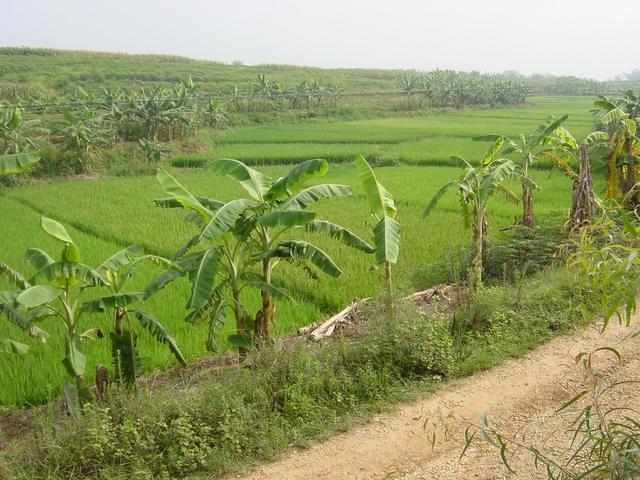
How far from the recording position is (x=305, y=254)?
535cm

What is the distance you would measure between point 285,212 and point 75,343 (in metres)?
1.80

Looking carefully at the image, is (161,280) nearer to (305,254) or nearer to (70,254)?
(70,254)

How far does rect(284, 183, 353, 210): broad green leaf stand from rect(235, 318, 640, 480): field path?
1838 millimetres

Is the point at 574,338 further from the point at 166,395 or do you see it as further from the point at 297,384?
the point at 166,395

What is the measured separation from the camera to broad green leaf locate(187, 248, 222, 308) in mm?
4633

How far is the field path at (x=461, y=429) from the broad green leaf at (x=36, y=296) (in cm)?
179

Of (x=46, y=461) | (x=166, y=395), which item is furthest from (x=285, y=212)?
(x=46, y=461)

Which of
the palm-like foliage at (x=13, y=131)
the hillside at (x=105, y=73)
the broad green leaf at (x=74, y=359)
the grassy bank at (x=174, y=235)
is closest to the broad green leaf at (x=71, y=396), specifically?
the broad green leaf at (x=74, y=359)

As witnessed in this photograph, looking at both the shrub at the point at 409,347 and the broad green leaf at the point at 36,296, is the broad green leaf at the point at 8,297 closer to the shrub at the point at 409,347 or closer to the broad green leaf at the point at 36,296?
the broad green leaf at the point at 36,296

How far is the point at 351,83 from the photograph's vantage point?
53062 millimetres

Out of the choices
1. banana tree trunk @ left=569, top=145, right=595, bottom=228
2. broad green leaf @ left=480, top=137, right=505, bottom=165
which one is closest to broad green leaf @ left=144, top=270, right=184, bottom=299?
broad green leaf @ left=480, top=137, right=505, bottom=165

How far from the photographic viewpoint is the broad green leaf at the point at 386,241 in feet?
17.1

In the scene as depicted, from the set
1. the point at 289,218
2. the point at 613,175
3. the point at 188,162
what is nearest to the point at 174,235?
the point at 289,218

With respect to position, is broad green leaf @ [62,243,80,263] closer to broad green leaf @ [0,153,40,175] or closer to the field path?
broad green leaf @ [0,153,40,175]
